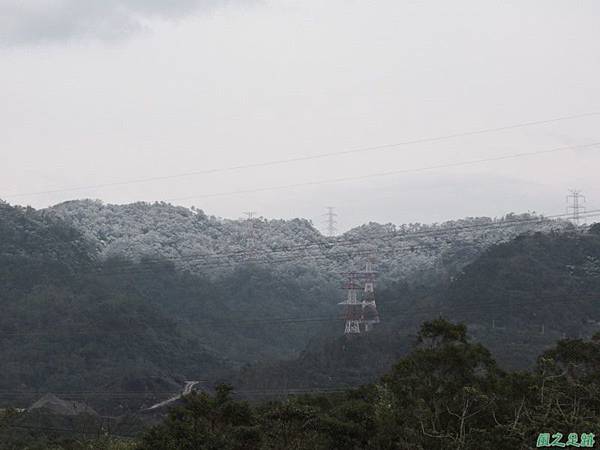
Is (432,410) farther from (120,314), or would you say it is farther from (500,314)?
(120,314)

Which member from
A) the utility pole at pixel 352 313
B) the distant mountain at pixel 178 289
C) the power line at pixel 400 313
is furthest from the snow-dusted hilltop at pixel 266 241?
the utility pole at pixel 352 313

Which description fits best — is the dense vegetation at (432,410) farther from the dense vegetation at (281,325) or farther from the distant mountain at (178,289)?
the distant mountain at (178,289)

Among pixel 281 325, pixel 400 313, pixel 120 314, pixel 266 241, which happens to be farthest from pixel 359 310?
pixel 266 241

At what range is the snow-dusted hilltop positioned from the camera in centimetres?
10238

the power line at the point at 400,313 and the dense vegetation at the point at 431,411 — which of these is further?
the power line at the point at 400,313

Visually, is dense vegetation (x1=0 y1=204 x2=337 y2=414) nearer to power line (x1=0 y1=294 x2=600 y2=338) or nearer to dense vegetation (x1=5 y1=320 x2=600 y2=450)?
power line (x1=0 y1=294 x2=600 y2=338)

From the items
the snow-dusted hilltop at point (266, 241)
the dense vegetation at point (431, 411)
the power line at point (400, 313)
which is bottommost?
the dense vegetation at point (431, 411)

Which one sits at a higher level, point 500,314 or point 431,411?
point 500,314

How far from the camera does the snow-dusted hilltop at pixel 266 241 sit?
102m

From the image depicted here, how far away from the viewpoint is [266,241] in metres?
118

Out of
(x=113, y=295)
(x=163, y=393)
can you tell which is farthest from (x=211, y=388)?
(x=113, y=295)

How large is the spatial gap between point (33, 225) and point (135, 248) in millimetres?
13353

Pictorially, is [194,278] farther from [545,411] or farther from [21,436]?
[545,411]

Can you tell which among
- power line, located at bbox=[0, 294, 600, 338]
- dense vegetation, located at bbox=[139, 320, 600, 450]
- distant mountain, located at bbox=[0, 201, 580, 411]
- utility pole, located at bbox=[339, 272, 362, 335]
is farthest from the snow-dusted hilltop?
dense vegetation, located at bbox=[139, 320, 600, 450]
